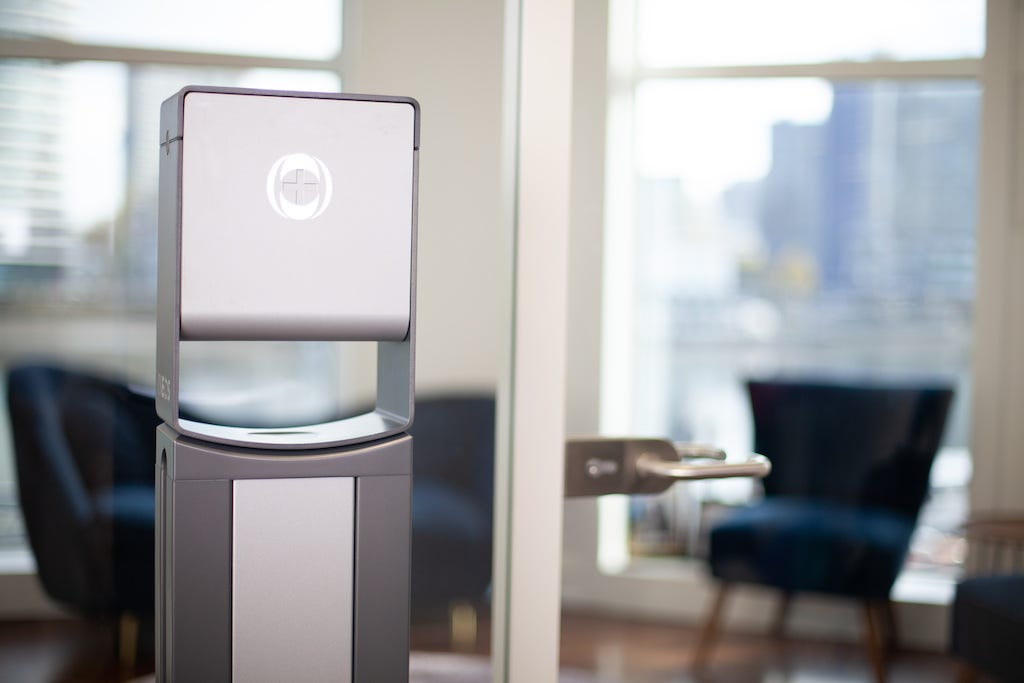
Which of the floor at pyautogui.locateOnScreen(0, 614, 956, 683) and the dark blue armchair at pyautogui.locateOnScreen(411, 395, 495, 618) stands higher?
the dark blue armchair at pyautogui.locateOnScreen(411, 395, 495, 618)

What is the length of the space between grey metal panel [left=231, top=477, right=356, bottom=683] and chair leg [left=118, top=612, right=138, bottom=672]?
0.48 ft

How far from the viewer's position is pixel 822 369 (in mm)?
1448

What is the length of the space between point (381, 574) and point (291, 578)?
0.08 meters

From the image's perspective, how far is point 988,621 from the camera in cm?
139

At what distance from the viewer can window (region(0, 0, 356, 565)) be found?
3.01 ft

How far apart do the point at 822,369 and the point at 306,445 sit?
0.88m

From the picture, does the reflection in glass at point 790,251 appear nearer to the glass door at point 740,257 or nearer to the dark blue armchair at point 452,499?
the glass door at point 740,257

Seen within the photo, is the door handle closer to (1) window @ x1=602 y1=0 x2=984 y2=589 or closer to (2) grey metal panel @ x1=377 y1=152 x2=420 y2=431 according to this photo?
(1) window @ x1=602 y1=0 x2=984 y2=589

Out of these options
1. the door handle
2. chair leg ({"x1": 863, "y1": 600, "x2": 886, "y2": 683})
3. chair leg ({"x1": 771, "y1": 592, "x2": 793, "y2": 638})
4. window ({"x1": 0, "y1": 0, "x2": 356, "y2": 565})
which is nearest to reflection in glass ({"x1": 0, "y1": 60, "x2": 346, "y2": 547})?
window ({"x1": 0, "y1": 0, "x2": 356, "y2": 565})

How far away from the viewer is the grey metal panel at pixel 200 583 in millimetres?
834

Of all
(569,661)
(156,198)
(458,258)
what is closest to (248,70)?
(156,198)

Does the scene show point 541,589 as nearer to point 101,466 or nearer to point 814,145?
point 101,466

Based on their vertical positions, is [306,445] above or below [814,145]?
below

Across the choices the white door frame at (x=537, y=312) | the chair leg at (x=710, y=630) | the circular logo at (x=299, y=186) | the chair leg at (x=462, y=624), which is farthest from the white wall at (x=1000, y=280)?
the circular logo at (x=299, y=186)
